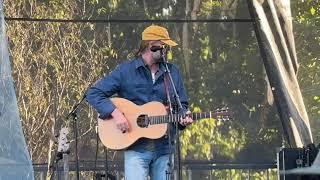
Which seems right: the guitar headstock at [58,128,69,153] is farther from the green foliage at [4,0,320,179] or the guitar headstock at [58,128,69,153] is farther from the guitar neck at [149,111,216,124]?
the green foliage at [4,0,320,179]

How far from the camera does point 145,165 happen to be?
14.7ft

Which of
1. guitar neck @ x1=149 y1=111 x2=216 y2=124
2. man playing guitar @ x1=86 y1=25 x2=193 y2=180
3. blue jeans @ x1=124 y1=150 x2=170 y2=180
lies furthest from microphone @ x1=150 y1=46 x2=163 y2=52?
blue jeans @ x1=124 y1=150 x2=170 y2=180

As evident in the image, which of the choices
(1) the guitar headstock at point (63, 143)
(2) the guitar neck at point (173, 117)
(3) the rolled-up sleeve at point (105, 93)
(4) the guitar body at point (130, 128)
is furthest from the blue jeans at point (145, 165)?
(1) the guitar headstock at point (63, 143)

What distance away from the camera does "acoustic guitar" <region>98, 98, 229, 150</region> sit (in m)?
4.53

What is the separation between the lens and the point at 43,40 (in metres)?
6.70

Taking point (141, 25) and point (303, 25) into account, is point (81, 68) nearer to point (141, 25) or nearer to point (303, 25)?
point (141, 25)

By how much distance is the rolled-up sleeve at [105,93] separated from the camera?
4621 millimetres

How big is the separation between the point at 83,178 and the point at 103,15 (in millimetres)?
1538

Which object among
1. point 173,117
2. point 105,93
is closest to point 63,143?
point 105,93

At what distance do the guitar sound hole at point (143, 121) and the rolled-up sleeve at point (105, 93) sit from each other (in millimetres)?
191

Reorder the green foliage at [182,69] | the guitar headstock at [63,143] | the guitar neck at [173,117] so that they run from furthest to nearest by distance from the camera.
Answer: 1. the green foliage at [182,69]
2. the guitar headstock at [63,143]
3. the guitar neck at [173,117]

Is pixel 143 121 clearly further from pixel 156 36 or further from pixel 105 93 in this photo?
pixel 156 36

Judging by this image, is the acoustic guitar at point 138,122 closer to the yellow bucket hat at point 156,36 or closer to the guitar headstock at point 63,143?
the guitar headstock at point 63,143

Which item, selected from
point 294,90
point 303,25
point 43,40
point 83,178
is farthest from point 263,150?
point 43,40
